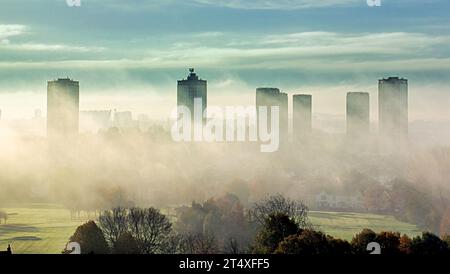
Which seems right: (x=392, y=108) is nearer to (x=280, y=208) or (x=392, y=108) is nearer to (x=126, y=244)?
(x=126, y=244)

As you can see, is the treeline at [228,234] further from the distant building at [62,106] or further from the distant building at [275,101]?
the distant building at [62,106]

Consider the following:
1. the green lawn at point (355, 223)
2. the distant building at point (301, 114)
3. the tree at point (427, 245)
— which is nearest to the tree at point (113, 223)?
the green lawn at point (355, 223)

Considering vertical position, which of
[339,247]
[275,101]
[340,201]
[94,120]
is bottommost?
[339,247]

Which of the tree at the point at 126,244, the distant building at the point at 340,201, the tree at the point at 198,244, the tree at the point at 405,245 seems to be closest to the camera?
the tree at the point at 405,245

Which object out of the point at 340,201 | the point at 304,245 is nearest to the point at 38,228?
the point at 304,245

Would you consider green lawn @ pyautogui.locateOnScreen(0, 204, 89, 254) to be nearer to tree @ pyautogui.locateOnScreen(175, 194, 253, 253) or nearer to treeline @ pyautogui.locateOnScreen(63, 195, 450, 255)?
treeline @ pyautogui.locateOnScreen(63, 195, 450, 255)
